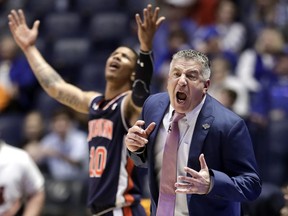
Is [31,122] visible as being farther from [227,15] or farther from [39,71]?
[39,71]

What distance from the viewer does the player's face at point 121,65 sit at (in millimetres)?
6215

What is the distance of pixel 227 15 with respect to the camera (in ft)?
35.2

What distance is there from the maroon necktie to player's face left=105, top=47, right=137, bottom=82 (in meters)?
1.41

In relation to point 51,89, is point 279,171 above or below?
below

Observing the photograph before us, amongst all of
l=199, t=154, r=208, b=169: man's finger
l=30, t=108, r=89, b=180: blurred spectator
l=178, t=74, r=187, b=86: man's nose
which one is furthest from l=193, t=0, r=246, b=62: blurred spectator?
l=199, t=154, r=208, b=169: man's finger

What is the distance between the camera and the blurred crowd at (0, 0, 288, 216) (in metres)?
9.29

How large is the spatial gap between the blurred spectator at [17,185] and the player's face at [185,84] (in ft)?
7.47

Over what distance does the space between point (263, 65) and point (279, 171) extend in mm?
1362

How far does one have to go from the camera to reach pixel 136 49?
11.1m

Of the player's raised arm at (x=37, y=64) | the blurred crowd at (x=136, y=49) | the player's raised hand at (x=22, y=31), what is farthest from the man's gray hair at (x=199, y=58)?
the blurred crowd at (x=136, y=49)

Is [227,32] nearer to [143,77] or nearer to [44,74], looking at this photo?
[44,74]

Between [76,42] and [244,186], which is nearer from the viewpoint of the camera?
[244,186]

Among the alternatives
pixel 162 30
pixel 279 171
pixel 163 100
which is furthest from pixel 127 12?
pixel 163 100

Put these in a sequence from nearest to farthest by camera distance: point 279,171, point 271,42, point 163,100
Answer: point 163,100 < point 279,171 < point 271,42
